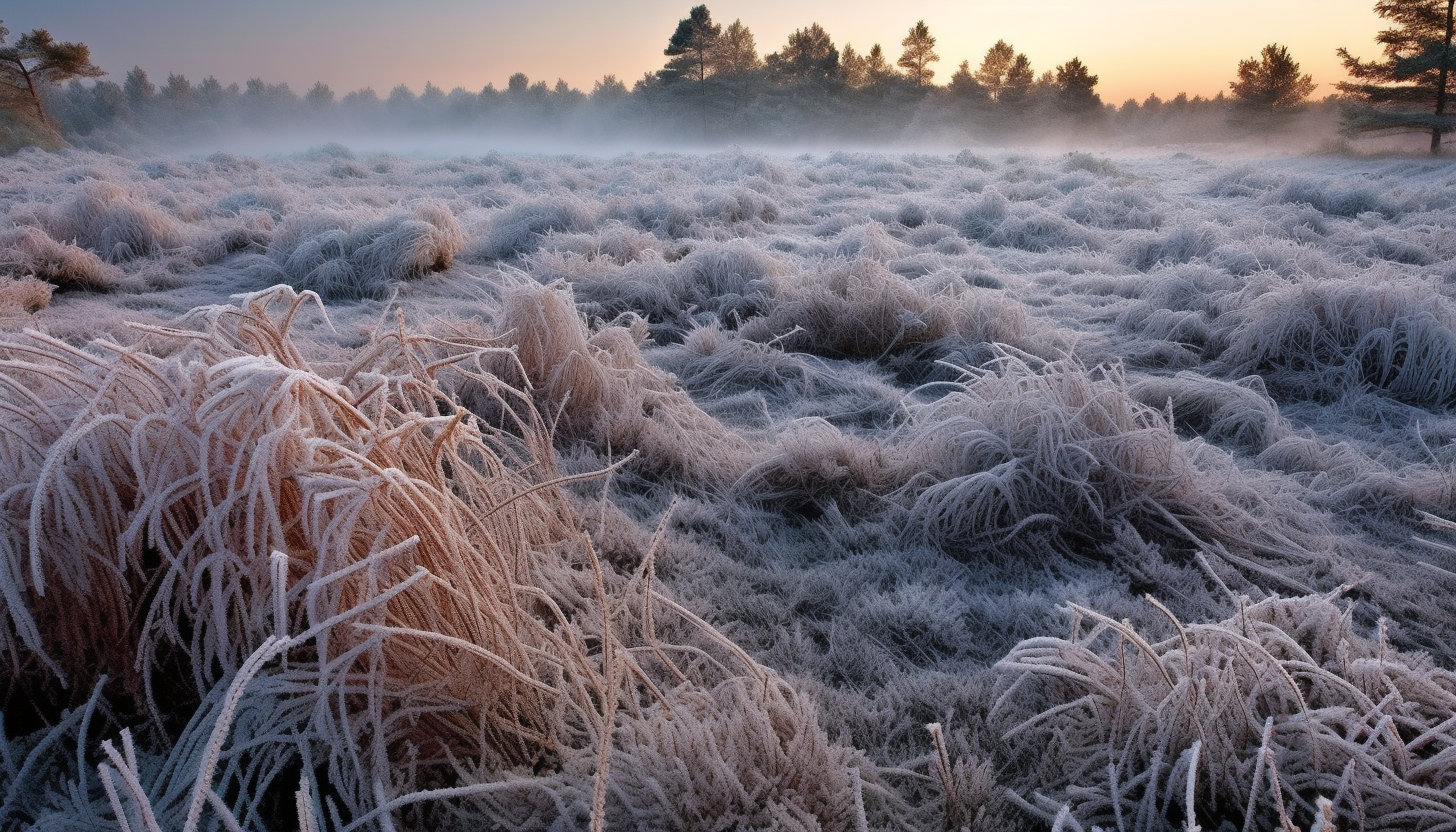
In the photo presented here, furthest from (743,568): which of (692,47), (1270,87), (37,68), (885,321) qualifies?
(692,47)

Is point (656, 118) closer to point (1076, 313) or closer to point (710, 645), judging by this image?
point (1076, 313)

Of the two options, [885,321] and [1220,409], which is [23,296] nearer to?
[885,321]

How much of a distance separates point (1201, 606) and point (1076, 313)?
2.84 meters

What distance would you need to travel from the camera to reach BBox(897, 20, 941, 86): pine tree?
33844mm

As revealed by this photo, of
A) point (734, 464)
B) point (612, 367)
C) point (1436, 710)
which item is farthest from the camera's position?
point (612, 367)

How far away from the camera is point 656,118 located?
36.8m

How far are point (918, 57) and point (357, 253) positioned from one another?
3530cm

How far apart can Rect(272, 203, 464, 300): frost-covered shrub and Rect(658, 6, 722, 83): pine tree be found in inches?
1290

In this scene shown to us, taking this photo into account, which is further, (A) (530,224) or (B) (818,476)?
(A) (530,224)

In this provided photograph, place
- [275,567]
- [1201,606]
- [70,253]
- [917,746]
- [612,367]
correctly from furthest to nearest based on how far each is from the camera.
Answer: [70,253] < [612,367] < [1201,606] < [917,746] < [275,567]

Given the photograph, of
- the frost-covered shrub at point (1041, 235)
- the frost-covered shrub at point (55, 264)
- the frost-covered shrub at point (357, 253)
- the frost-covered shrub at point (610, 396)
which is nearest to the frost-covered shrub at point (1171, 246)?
the frost-covered shrub at point (1041, 235)

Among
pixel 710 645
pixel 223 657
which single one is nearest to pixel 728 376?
pixel 710 645

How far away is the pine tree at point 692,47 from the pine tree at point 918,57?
883 cm

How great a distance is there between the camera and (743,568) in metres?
1.62
